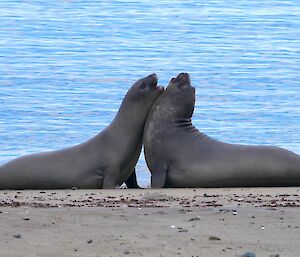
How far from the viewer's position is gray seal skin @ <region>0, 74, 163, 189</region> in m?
10.8

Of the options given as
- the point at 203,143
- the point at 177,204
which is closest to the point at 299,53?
the point at 203,143

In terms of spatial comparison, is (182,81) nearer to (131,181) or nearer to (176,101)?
(176,101)

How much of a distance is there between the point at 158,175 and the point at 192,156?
0.32m

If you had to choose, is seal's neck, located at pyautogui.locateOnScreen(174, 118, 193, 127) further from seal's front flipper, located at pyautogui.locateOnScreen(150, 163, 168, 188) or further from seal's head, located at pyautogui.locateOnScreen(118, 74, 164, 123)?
seal's front flipper, located at pyautogui.locateOnScreen(150, 163, 168, 188)

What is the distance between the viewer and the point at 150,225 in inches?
304

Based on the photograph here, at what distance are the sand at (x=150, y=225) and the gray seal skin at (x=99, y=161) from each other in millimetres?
1050

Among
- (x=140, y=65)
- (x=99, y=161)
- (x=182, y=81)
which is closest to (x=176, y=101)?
(x=182, y=81)

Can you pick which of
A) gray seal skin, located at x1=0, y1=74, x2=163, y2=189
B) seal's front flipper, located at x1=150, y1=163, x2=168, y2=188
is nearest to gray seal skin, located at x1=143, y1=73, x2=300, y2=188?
seal's front flipper, located at x1=150, y1=163, x2=168, y2=188

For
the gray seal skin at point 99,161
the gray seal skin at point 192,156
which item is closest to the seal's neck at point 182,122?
the gray seal skin at point 192,156

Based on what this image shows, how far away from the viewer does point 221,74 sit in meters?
22.0

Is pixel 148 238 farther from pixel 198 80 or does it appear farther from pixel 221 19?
pixel 221 19

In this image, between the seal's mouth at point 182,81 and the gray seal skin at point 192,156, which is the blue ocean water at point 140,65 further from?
the seal's mouth at point 182,81

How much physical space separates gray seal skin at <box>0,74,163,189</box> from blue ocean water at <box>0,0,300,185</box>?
1018 millimetres

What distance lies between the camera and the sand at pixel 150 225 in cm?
693
